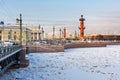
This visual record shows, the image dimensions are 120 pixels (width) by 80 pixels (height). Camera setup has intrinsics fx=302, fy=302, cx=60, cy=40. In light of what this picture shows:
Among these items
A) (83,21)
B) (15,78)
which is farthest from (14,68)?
(83,21)

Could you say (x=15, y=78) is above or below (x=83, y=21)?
below

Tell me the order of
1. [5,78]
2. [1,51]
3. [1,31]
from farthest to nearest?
[1,31]
[5,78]
[1,51]

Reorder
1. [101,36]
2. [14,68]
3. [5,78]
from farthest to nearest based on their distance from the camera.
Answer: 1. [101,36]
2. [14,68]
3. [5,78]

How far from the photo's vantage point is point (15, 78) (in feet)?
76.0

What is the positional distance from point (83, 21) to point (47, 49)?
148ft

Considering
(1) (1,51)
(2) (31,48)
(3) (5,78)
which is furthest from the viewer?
(2) (31,48)

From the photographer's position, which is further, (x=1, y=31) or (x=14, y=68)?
(x=1, y=31)

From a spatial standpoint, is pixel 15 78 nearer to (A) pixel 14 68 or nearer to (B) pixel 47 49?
(A) pixel 14 68

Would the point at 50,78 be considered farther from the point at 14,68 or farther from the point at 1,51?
the point at 14,68

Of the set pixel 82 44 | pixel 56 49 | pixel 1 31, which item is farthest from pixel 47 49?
pixel 82 44

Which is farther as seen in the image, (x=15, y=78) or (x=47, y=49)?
(x=47, y=49)

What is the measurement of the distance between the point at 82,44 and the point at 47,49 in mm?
35238

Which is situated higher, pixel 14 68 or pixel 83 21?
pixel 83 21

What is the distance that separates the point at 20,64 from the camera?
31.8 meters
